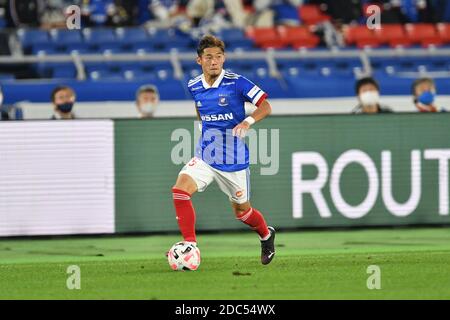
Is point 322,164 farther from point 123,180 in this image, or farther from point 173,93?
point 173,93

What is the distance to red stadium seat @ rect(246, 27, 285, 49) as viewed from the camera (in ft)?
72.9

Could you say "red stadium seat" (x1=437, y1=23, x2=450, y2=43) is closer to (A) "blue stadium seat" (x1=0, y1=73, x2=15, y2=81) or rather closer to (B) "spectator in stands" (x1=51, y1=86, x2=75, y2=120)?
(A) "blue stadium seat" (x1=0, y1=73, x2=15, y2=81)

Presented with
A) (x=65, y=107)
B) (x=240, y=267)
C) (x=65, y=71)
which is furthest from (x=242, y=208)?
(x=65, y=71)

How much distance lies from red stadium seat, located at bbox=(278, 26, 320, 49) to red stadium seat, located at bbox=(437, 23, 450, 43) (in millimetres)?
2607

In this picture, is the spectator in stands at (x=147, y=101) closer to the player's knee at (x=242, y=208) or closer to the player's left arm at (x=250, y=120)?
the player's knee at (x=242, y=208)

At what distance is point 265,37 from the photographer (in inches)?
881

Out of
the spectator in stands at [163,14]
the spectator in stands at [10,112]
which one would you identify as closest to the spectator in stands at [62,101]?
the spectator in stands at [10,112]

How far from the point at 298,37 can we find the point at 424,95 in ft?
21.1

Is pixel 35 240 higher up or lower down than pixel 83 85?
lower down

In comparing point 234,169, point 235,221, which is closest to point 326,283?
point 234,169

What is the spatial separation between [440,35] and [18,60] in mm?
9345

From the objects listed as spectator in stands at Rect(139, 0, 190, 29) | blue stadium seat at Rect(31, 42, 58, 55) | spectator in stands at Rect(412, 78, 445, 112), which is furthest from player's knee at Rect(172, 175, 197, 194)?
spectator in stands at Rect(139, 0, 190, 29)

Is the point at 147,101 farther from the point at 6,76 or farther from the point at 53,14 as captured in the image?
the point at 53,14

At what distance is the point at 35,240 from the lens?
14.8 meters
